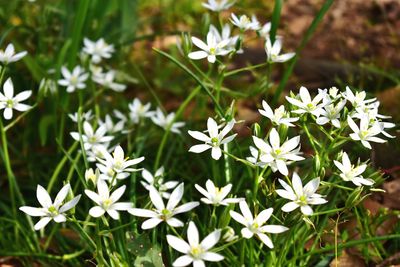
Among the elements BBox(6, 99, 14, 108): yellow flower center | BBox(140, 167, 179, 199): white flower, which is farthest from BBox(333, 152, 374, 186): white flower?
BBox(6, 99, 14, 108): yellow flower center

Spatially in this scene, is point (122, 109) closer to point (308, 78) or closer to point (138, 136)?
point (138, 136)

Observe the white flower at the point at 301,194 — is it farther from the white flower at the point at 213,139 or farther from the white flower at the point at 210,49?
the white flower at the point at 210,49

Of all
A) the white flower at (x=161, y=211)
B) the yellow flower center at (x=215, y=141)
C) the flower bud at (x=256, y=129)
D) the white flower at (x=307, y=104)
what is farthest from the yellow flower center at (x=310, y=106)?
the white flower at (x=161, y=211)

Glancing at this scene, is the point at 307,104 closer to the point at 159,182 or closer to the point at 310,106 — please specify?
the point at 310,106

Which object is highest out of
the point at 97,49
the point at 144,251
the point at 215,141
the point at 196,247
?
the point at 97,49

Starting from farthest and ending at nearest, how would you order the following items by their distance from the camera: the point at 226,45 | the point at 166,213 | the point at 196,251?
1. the point at 226,45
2. the point at 166,213
3. the point at 196,251

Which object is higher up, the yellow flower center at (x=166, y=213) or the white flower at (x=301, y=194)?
the yellow flower center at (x=166, y=213)

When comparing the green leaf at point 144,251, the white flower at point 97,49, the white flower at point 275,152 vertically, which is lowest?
the green leaf at point 144,251

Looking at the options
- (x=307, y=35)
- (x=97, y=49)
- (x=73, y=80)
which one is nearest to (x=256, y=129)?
(x=307, y=35)
